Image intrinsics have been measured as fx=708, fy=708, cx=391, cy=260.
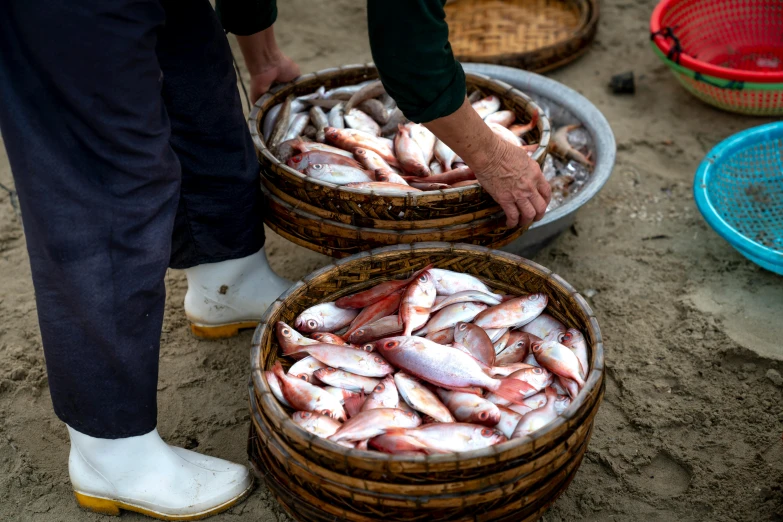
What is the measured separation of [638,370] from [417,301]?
95 cm

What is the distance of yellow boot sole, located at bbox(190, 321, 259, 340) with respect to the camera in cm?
276

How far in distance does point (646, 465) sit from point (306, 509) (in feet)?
3.66

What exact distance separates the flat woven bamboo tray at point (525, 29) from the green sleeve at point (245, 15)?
174 cm

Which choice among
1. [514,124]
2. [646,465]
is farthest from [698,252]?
[646,465]

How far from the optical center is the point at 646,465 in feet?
7.33

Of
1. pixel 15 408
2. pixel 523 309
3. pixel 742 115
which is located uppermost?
pixel 523 309

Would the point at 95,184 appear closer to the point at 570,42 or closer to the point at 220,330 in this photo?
the point at 220,330

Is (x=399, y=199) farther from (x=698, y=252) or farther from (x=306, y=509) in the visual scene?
(x=698, y=252)

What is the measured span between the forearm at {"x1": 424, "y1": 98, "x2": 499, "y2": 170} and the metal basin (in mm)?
692

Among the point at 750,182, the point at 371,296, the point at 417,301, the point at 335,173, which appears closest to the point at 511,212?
the point at 417,301

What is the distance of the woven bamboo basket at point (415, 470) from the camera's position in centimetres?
158

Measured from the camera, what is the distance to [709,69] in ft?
11.6

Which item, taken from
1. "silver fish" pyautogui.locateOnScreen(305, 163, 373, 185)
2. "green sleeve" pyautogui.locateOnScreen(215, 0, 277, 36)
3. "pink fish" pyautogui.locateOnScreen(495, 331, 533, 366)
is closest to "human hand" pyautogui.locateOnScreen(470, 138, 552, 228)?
"pink fish" pyautogui.locateOnScreen(495, 331, 533, 366)

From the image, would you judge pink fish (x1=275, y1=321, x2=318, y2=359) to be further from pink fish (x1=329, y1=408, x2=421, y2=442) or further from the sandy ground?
the sandy ground
